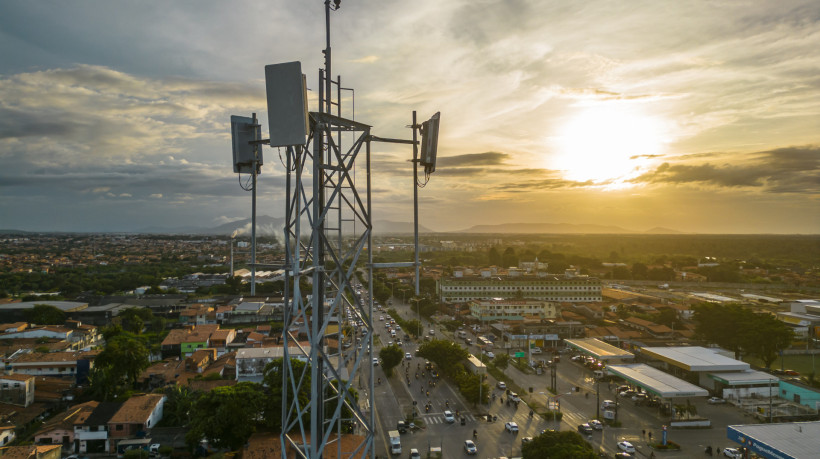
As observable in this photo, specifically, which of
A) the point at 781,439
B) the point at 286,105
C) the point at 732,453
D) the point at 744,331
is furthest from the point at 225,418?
the point at 744,331

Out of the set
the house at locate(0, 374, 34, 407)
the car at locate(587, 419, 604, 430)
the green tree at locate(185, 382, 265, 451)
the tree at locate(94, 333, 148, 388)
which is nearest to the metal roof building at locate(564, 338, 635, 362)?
the car at locate(587, 419, 604, 430)

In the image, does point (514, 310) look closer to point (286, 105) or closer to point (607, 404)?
point (607, 404)

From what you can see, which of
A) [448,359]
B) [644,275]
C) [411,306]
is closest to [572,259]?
[644,275]

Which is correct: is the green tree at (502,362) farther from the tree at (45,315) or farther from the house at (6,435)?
the tree at (45,315)

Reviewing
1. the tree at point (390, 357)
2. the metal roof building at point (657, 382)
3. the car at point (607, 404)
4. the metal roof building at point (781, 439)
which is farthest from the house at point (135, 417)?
the metal roof building at point (781, 439)

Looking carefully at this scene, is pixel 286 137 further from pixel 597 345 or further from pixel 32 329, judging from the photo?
pixel 32 329
